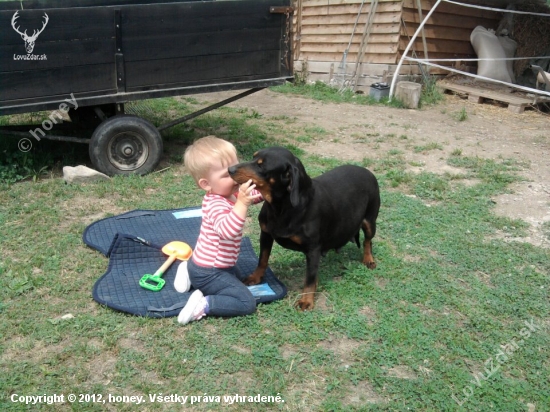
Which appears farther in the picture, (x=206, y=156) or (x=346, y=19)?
(x=346, y=19)

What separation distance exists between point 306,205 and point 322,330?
83 centimetres

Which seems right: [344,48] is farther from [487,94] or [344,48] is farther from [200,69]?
[200,69]

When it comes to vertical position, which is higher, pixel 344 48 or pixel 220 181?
pixel 344 48

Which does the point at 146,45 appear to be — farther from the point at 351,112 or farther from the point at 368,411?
the point at 351,112

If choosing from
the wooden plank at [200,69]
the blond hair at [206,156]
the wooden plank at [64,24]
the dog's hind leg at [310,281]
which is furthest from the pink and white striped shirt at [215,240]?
the wooden plank at [64,24]

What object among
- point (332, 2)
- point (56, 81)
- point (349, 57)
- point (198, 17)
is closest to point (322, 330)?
point (56, 81)

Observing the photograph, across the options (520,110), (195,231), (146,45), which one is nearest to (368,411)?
(195,231)

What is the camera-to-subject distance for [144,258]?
4.19 meters

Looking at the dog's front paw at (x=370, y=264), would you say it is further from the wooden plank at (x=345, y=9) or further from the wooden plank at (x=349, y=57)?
the wooden plank at (x=345, y=9)

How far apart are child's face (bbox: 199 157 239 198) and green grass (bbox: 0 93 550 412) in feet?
2.84

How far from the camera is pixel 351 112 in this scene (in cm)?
1037

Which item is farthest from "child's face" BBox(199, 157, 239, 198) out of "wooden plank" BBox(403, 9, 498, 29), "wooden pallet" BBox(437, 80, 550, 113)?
"wooden plank" BBox(403, 9, 498, 29)

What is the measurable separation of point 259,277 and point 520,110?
348 inches

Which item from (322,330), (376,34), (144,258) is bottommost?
(322,330)
